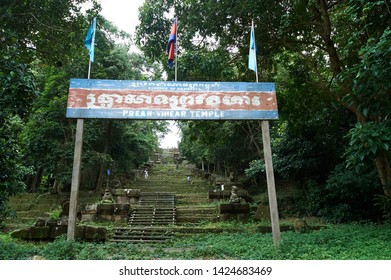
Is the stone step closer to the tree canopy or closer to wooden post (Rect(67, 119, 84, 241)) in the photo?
wooden post (Rect(67, 119, 84, 241))

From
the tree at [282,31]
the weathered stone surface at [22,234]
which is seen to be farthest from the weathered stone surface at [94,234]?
the tree at [282,31]

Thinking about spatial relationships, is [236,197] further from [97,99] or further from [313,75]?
[97,99]

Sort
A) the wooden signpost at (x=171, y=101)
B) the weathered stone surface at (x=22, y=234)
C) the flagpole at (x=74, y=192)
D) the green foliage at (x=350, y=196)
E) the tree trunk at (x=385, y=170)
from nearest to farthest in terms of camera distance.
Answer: the flagpole at (x=74, y=192) < the wooden signpost at (x=171, y=101) < the tree trunk at (x=385, y=170) < the weathered stone surface at (x=22, y=234) < the green foliage at (x=350, y=196)

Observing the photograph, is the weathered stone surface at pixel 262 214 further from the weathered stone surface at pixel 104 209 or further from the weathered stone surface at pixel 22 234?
the weathered stone surface at pixel 22 234

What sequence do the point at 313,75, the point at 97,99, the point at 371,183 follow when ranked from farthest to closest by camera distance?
1. the point at 313,75
2. the point at 371,183
3. the point at 97,99

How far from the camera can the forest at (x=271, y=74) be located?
6.04 metres

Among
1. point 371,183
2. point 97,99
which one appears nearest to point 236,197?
point 371,183

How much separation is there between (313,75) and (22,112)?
10.6m

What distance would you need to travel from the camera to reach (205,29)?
9.59 m

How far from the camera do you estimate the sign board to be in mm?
6758

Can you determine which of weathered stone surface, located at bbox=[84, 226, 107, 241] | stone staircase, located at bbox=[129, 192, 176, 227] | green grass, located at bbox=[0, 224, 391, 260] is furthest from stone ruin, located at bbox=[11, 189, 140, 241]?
green grass, located at bbox=[0, 224, 391, 260]

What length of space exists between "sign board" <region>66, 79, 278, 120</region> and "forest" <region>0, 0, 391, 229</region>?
3.28 feet

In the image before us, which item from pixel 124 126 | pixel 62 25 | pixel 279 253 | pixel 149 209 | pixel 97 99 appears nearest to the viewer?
pixel 279 253

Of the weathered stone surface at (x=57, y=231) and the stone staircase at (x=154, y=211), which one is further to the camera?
the stone staircase at (x=154, y=211)
